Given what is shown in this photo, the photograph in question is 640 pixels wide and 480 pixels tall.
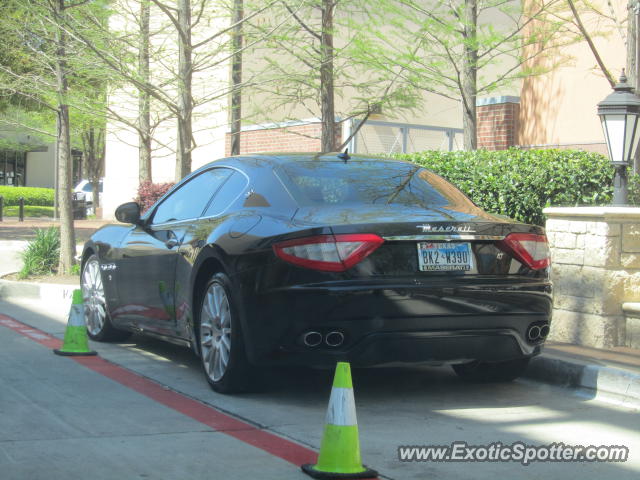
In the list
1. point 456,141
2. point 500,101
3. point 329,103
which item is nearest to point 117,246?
point 329,103

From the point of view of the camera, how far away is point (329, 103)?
13.2 meters

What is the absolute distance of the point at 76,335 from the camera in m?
8.04

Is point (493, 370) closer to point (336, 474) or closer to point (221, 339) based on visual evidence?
point (221, 339)

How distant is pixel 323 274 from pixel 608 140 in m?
3.67

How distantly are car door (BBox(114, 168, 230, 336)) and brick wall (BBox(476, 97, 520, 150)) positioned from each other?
9868mm

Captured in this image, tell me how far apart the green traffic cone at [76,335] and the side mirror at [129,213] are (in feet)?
2.32

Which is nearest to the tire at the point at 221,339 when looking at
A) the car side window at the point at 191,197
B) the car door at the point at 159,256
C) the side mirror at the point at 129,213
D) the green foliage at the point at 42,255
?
the car door at the point at 159,256

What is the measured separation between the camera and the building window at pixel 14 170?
6044 centimetres

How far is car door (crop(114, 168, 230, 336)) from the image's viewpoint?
7.30 meters

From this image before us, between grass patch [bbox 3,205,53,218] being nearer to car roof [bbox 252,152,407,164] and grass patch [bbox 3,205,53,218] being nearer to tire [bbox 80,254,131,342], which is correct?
tire [bbox 80,254,131,342]

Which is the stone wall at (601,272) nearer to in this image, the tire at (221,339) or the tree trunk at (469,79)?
the tire at (221,339)

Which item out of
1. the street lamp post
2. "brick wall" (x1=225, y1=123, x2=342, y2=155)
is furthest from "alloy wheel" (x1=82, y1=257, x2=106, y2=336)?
"brick wall" (x1=225, y1=123, x2=342, y2=155)

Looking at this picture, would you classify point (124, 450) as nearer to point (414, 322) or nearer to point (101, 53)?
point (414, 322)

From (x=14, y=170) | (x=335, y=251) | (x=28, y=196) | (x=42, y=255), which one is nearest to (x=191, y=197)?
(x=335, y=251)
